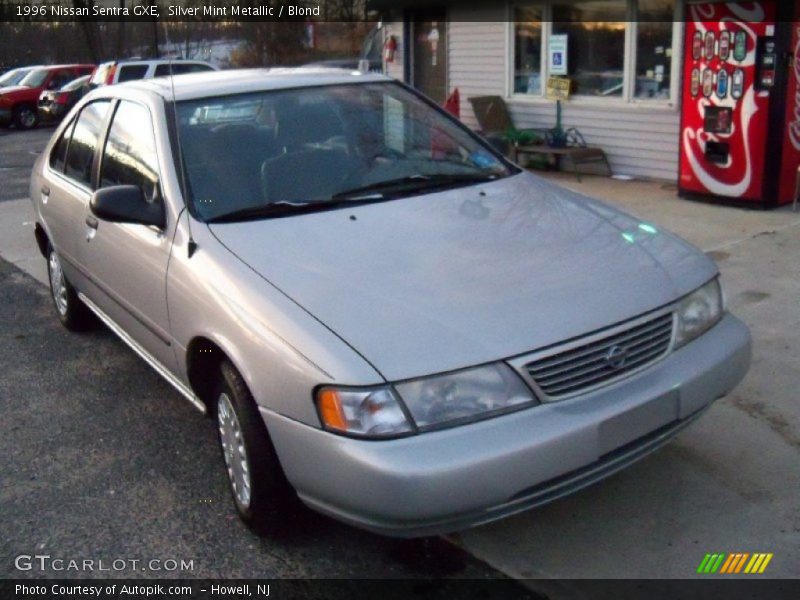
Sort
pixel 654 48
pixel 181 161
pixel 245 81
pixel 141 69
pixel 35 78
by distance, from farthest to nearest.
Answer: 1. pixel 35 78
2. pixel 141 69
3. pixel 654 48
4. pixel 245 81
5. pixel 181 161

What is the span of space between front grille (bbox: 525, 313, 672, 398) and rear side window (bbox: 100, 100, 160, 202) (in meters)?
1.95

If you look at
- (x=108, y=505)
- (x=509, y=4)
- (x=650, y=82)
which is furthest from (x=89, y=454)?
(x=509, y=4)

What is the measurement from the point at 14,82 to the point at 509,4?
61.3 feet

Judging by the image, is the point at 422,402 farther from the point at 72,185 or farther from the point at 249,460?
the point at 72,185

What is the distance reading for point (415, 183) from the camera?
4082mm

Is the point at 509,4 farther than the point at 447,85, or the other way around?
the point at 447,85

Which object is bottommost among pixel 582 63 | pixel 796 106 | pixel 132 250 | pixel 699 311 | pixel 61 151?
pixel 699 311

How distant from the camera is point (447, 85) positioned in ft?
42.5

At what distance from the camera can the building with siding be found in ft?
32.4

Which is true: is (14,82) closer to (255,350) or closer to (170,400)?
(170,400)

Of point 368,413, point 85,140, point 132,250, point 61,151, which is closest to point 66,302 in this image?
point 61,151

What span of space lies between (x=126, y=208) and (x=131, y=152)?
72 cm

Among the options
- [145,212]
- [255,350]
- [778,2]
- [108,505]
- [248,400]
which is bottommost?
[108,505]

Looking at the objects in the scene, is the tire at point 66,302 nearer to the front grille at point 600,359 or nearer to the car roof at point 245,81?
the car roof at point 245,81
